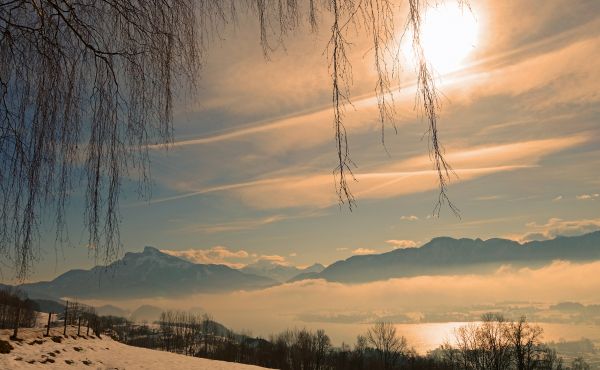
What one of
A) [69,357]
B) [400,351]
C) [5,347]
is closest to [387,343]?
[400,351]

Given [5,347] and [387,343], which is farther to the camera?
[387,343]

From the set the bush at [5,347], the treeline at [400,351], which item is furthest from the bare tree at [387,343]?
the bush at [5,347]

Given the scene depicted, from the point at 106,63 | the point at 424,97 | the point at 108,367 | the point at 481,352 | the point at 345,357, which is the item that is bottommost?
the point at 345,357

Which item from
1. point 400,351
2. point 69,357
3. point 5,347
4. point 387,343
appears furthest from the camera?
point 387,343

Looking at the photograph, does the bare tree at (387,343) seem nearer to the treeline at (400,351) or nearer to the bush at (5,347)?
the treeline at (400,351)

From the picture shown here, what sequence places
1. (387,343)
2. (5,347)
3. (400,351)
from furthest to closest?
(387,343), (400,351), (5,347)

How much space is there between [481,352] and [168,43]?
7858 centimetres

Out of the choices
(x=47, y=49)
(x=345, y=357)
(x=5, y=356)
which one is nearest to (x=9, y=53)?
(x=47, y=49)

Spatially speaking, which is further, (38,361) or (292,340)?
(292,340)

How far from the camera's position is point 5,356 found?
19312mm

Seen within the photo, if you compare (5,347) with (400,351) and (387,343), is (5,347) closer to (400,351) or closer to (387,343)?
(400,351)

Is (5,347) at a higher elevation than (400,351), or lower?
higher

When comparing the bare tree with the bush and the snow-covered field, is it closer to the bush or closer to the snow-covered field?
the snow-covered field

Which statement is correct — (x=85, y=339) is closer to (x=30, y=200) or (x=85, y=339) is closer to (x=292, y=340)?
(x=30, y=200)
